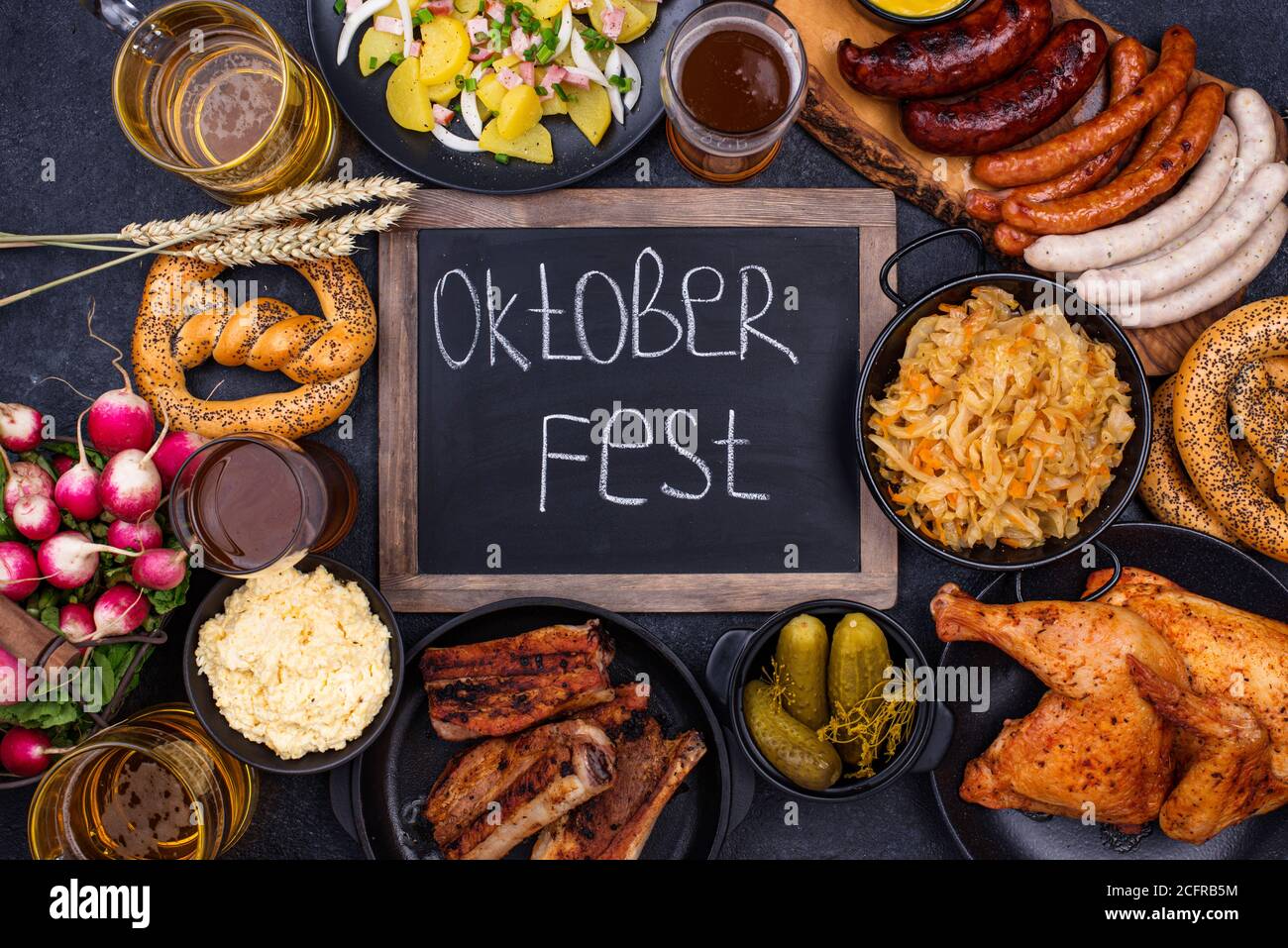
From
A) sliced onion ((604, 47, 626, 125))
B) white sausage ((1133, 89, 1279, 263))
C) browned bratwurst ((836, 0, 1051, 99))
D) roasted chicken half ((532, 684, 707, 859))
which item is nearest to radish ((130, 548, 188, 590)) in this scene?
roasted chicken half ((532, 684, 707, 859))

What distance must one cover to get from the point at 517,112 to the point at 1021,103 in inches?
54.2

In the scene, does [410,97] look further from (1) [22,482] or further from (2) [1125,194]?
(2) [1125,194]

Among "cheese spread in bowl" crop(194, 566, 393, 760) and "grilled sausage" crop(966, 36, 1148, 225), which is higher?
"grilled sausage" crop(966, 36, 1148, 225)

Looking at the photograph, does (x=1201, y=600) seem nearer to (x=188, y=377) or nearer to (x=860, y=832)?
(x=860, y=832)

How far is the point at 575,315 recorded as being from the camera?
8.52ft

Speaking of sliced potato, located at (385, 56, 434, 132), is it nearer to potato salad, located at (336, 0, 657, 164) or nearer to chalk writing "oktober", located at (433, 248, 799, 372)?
potato salad, located at (336, 0, 657, 164)

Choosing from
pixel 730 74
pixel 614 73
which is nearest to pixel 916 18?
pixel 730 74

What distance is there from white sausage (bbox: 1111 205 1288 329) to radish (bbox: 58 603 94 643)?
284 cm

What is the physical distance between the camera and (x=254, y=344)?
2.53 metres

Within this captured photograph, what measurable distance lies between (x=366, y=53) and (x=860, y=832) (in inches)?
105

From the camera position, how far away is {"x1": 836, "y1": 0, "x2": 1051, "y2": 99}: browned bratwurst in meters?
2.37

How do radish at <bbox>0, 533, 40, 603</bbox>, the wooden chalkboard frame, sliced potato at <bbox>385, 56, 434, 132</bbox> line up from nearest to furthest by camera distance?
1. radish at <bbox>0, 533, 40, 603</bbox>
2. sliced potato at <bbox>385, 56, 434, 132</bbox>
3. the wooden chalkboard frame

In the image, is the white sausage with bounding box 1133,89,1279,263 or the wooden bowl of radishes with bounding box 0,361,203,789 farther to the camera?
the white sausage with bounding box 1133,89,1279,263
